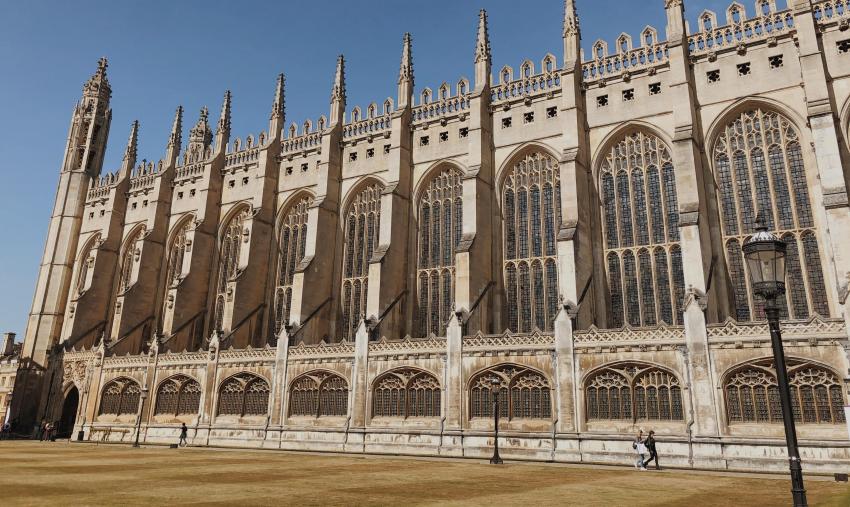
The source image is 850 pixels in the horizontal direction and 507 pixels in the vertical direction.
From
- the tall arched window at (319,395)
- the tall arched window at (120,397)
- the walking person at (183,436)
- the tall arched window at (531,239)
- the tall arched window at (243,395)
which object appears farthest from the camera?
the tall arched window at (120,397)

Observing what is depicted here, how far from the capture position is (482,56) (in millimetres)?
36156

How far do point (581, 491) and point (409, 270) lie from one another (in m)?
23.1

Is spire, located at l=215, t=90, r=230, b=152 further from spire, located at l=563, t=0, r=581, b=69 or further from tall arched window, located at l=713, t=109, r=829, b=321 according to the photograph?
tall arched window, located at l=713, t=109, r=829, b=321

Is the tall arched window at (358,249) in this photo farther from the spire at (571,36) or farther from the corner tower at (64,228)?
the corner tower at (64,228)

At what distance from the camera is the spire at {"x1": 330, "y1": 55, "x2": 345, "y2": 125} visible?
40844 millimetres

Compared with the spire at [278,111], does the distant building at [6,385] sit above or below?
below

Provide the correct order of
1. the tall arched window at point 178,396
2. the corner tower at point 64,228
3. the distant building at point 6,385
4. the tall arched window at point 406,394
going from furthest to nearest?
the corner tower at point 64,228 < the distant building at point 6,385 < the tall arched window at point 178,396 < the tall arched window at point 406,394

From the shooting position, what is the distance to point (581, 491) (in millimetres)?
13094

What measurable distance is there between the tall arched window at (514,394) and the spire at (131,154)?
38.5 meters

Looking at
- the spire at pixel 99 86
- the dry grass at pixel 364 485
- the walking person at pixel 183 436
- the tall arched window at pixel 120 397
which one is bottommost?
the dry grass at pixel 364 485

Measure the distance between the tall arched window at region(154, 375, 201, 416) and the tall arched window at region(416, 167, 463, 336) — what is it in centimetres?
1357

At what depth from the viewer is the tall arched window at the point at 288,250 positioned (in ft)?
131

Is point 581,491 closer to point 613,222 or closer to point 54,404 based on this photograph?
point 613,222

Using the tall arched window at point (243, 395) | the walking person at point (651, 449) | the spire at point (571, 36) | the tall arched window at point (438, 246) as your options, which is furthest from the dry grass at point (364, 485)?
the spire at point (571, 36)
